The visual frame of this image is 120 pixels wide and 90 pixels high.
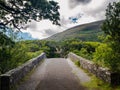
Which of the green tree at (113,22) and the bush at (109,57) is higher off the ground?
the green tree at (113,22)

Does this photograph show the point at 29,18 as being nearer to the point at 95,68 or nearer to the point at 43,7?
the point at 43,7

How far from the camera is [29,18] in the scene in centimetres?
1614

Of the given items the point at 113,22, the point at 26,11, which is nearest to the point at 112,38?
the point at 113,22

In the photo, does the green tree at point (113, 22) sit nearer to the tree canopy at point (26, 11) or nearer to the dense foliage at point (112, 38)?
the dense foliage at point (112, 38)

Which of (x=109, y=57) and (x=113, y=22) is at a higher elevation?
(x=113, y=22)

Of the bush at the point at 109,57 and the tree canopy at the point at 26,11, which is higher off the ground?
the tree canopy at the point at 26,11

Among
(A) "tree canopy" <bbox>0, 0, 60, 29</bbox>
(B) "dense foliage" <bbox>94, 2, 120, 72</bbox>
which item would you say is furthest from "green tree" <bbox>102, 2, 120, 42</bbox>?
(A) "tree canopy" <bbox>0, 0, 60, 29</bbox>

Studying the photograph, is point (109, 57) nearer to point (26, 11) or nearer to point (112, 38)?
point (112, 38)

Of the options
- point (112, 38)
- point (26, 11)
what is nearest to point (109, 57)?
point (112, 38)

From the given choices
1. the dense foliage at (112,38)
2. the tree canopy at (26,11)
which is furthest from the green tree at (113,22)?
the tree canopy at (26,11)

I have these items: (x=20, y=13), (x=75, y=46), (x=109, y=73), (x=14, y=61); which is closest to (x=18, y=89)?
(x=109, y=73)

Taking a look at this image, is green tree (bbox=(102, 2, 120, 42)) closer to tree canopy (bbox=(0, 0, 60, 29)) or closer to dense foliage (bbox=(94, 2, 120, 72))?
dense foliage (bbox=(94, 2, 120, 72))

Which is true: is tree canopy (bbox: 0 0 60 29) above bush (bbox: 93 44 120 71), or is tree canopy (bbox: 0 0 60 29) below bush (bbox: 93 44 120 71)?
above

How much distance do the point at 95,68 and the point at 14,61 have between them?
722 centimetres
